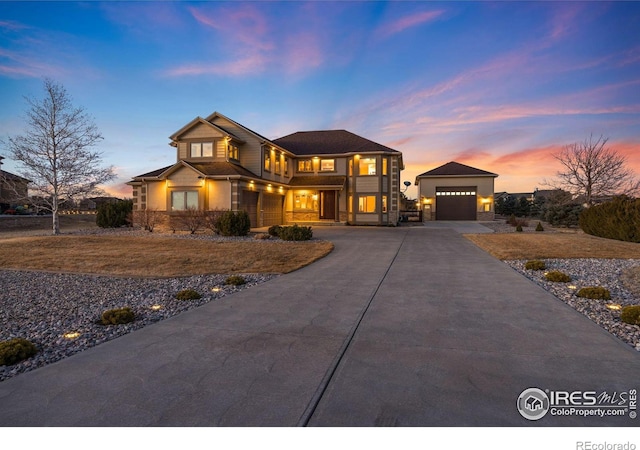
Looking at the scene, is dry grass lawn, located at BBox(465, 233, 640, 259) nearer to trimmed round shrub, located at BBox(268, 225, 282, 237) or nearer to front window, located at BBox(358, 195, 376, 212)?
trimmed round shrub, located at BBox(268, 225, 282, 237)

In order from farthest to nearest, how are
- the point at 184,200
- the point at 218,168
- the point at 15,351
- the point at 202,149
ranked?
the point at 202,149, the point at 218,168, the point at 184,200, the point at 15,351

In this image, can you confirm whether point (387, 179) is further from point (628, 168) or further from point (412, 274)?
point (412, 274)

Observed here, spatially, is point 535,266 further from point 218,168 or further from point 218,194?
point 218,168

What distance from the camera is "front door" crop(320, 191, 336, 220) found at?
30986mm

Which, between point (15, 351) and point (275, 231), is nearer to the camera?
point (15, 351)

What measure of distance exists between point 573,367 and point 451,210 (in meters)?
38.0

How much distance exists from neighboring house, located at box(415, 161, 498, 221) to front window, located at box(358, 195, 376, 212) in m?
12.6

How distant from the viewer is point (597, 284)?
7832mm

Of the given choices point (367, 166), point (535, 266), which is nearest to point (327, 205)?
point (367, 166)

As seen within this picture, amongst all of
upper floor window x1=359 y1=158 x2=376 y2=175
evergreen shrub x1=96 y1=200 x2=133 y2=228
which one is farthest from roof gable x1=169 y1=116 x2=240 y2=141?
upper floor window x1=359 y1=158 x2=376 y2=175

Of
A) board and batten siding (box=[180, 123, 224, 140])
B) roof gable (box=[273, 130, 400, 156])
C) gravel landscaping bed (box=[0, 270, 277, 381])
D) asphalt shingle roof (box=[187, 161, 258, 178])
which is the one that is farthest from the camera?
roof gable (box=[273, 130, 400, 156])

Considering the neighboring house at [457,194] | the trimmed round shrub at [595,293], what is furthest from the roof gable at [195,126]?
the neighboring house at [457,194]

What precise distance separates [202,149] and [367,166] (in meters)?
13.9

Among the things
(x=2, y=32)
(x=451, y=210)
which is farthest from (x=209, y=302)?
(x=451, y=210)
